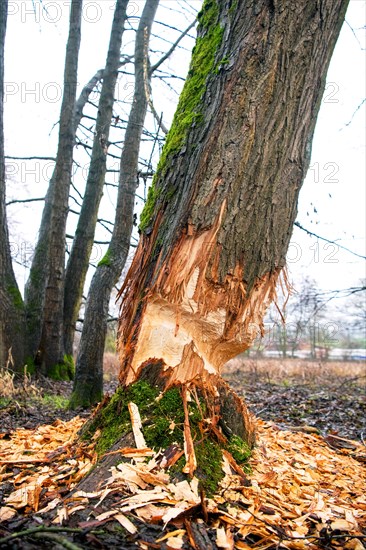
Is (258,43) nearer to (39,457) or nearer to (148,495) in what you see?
(148,495)

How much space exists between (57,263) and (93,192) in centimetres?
127

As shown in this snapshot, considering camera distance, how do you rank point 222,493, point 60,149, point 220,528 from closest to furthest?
point 220,528
point 222,493
point 60,149

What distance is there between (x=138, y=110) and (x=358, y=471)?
486 cm

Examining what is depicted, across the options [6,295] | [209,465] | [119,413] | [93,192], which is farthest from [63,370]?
[209,465]

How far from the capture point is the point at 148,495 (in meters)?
1.50

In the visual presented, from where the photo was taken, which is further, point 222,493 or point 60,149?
point 60,149

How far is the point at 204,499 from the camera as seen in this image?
1569mm

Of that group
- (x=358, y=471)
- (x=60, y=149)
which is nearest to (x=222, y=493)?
(x=358, y=471)

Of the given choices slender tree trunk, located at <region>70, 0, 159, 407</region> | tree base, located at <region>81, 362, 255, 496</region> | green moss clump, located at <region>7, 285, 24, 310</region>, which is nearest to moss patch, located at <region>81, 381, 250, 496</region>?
tree base, located at <region>81, 362, 255, 496</region>

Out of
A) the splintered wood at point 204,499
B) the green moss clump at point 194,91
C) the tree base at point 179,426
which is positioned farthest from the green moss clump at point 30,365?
the green moss clump at point 194,91

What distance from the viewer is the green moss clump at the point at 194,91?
2221 mm

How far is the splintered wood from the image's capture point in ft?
4.63

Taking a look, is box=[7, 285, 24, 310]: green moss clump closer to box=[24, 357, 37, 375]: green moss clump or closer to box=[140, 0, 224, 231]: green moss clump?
box=[24, 357, 37, 375]: green moss clump

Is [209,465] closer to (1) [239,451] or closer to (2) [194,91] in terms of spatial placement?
(1) [239,451]
